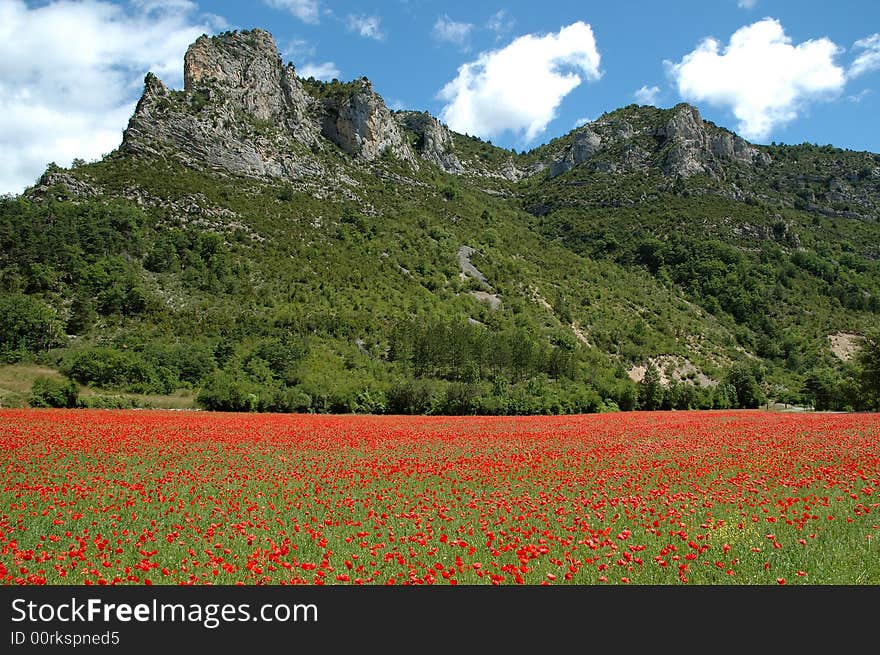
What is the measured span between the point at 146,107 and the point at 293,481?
92589 mm

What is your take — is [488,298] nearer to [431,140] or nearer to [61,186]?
[61,186]

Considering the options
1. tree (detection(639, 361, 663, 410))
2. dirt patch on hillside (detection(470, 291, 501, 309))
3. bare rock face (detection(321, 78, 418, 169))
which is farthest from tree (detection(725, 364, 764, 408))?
bare rock face (detection(321, 78, 418, 169))

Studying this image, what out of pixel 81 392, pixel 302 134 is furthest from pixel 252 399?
pixel 302 134

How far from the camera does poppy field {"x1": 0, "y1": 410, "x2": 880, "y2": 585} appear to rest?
6.52 meters

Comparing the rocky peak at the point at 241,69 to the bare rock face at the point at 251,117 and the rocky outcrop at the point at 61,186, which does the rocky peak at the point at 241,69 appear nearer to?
the bare rock face at the point at 251,117

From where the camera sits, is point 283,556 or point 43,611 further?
point 283,556

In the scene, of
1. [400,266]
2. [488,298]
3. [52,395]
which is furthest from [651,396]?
[52,395]

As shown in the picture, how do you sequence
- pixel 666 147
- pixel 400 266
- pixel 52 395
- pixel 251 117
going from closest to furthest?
pixel 52 395, pixel 400 266, pixel 251 117, pixel 666 147

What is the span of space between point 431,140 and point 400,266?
83278mm

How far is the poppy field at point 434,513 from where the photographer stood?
257 inches

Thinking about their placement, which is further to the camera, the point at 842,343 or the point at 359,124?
the point at 359,124

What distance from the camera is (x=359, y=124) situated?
118 metres

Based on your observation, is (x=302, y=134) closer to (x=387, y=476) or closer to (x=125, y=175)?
(x=125, y=175)

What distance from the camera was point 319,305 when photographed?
67938 millimetres
